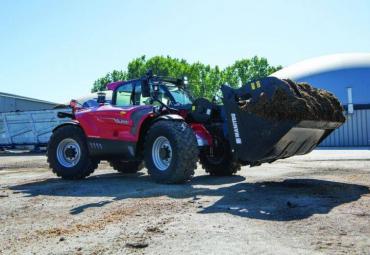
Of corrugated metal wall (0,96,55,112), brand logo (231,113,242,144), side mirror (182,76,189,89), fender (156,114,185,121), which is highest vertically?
corrugated metal wall (0,96,55,112)

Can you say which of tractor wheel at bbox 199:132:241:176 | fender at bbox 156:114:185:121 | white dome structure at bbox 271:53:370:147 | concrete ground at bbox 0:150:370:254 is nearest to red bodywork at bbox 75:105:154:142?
fender at bbox 156:114:185:121

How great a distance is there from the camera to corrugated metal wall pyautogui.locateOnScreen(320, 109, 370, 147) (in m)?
30.8

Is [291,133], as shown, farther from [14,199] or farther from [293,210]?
[14,199]

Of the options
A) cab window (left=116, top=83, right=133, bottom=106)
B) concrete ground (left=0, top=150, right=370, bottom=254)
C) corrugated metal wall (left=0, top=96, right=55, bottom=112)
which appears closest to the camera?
concrete ground (left=0, top=150, right=370, bottom=254)

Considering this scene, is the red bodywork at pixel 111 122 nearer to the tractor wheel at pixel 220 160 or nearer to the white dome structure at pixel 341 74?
the tractor wheel at pixel 220 160

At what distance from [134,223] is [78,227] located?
637mm

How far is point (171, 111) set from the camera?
31.3ft

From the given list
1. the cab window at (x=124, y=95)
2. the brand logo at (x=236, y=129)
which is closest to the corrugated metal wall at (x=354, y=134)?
the cab window at (x=124, y=95)

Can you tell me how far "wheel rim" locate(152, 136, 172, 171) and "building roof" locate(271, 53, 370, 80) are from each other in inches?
1233

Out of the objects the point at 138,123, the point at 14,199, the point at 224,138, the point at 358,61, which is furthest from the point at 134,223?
the point at 358,61

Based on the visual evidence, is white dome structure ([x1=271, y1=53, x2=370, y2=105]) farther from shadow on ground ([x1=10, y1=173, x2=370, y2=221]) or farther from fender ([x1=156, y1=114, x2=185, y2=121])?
fender ([x1=156, y1=114, x2=185, y2=121])

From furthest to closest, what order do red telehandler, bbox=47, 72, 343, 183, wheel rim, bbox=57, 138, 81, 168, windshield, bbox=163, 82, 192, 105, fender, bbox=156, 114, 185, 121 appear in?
wheel rim, bbox=57, 138, 81, 168, windshield, bbox=163, 82, 192, 105, fender, bbox=156, 114, 185, 121, red telehandler, bbox=47, 72, 343, 183

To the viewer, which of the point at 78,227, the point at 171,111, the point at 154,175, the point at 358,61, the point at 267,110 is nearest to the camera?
the point at 78,227

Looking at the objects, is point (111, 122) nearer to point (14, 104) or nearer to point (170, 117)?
point (170, 117)
